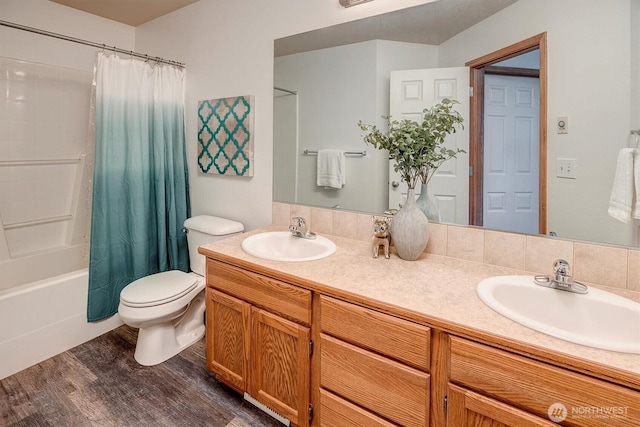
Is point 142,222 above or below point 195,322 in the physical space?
above

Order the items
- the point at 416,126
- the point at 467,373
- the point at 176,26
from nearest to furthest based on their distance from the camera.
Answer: the point at 467,373 → the point at 416,126 → the point at 176,26

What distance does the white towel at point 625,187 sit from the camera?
115 centimetres

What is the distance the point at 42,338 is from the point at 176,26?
2.35 metres

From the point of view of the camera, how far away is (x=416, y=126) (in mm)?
1458

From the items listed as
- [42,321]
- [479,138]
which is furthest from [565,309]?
[42,321]

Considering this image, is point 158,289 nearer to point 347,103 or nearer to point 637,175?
point 347,103

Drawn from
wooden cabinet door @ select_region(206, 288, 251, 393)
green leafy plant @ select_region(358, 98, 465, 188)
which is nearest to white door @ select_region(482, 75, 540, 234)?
green leafy plant @ select_region(358, 98, 465, 188)

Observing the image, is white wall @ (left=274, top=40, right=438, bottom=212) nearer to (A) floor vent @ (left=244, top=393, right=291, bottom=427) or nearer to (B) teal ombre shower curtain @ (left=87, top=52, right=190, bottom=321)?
(B) teal ombre shower curtain @ (left=87, top=52, right=190, bottom=321)

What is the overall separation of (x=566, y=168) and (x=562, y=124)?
0.17 meters

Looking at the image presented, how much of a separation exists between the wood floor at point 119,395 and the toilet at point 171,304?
0.10 meters

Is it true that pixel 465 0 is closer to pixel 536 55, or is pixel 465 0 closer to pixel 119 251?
pixel 536 55

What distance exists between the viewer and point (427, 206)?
63.2 inches

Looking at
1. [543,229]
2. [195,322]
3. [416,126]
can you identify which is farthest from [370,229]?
[195,322]

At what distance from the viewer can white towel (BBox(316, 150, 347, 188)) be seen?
73.2 inches
